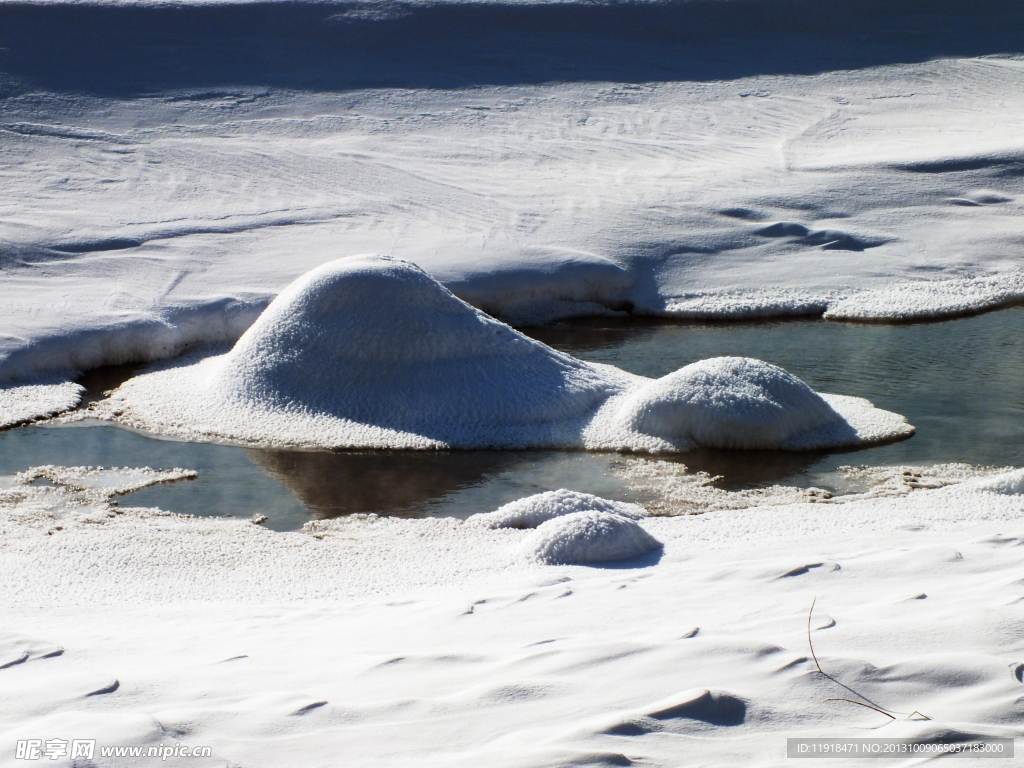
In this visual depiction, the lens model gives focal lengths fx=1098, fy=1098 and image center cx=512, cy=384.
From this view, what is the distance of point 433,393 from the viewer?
5.16 m

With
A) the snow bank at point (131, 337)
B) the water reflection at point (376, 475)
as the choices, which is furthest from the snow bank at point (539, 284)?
the water reflection at point (376, 475)

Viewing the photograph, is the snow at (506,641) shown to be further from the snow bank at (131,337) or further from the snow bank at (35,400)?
the snow bank at (131,337)

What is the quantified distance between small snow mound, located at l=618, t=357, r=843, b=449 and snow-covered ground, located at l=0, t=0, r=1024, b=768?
70mm

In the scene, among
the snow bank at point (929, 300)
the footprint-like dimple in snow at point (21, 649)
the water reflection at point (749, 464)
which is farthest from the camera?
the snow bank at point (929, 300)

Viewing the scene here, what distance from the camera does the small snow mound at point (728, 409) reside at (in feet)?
16.0

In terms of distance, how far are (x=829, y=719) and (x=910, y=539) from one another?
5.74ft

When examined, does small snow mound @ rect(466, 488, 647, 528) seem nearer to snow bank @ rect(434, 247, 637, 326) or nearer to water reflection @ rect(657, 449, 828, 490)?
water reflection @ rect(657, 449, 828, 490)

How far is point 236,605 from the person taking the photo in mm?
2885

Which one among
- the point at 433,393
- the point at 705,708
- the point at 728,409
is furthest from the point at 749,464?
the point at 705,708

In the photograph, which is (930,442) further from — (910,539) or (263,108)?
(263,108)

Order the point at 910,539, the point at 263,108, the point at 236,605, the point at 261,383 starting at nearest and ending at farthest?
the point at 236,605, the point at 910,539, the point at 261,383, the point at 263,108

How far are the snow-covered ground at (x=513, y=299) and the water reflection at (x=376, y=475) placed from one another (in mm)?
309

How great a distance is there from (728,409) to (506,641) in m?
2.83

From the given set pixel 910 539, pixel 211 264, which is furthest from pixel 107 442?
pixel 910 539
